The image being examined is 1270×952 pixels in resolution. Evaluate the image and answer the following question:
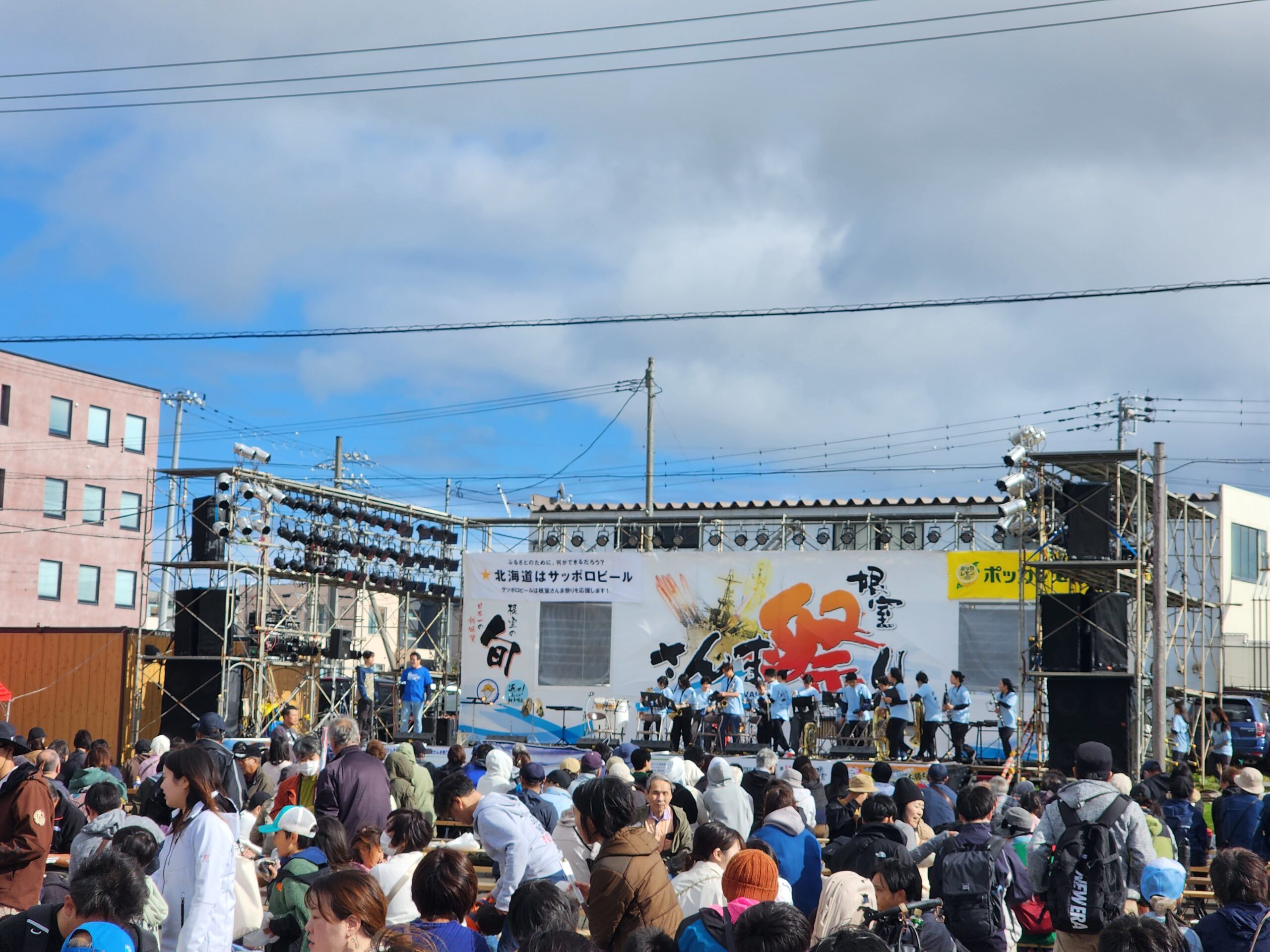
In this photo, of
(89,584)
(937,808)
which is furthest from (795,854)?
(89,584)

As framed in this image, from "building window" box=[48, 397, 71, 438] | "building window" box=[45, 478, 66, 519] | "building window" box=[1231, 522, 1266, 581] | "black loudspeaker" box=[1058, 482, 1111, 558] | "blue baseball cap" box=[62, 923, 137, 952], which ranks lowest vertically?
"blue baseball cap" box=[62, 923, 137, 952]

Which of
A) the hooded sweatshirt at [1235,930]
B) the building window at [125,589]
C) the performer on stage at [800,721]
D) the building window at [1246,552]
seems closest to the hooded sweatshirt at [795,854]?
the hooded sweatshirt at [1235,930]

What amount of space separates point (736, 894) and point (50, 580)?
43510 millimetres

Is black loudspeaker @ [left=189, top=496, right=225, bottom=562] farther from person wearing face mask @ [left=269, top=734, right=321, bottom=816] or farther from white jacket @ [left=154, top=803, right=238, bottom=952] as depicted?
white jacket @ [left=154, top=803, right=238, bottom=952]

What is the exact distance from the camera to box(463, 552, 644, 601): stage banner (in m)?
25.0

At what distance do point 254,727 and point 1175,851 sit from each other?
57.5 ft

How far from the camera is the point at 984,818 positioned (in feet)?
20.9

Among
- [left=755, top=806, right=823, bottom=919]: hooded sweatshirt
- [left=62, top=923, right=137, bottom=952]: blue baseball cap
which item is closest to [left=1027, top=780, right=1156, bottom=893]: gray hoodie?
[left=755, top=806, right=823, bottom=919]: hooded sweatshirt

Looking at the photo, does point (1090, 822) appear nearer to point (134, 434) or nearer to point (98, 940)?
point (98, 940)

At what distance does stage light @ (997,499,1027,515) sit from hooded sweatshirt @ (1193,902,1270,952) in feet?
48.2

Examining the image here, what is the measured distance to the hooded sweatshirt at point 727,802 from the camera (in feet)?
26.1

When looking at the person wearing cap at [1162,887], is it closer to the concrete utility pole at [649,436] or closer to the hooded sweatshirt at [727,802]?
the hooded sweatshirt at [727,802]

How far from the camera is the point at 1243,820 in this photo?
29.6 ft

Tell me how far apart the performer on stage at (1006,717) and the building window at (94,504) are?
33.5m
